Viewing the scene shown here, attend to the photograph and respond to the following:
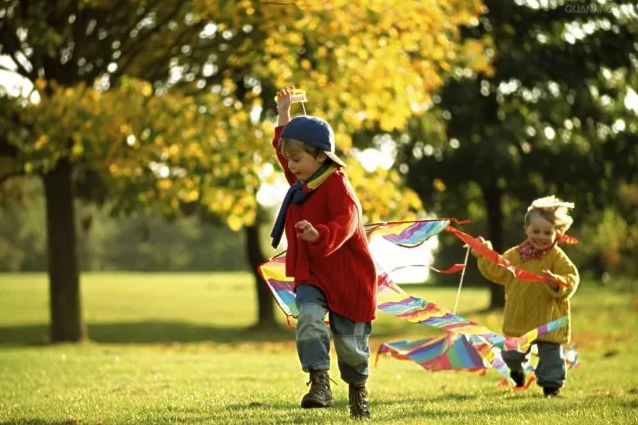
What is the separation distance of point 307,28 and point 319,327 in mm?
8824

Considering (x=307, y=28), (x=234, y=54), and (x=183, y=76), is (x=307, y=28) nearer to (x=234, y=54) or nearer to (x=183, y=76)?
(x=234, y=54)

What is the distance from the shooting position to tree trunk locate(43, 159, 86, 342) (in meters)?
18.3

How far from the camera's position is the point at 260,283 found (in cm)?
2467

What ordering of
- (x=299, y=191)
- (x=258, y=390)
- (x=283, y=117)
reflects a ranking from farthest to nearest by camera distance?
(x=258, y=390) → (x=283, y=117) → (x=299, y=191)

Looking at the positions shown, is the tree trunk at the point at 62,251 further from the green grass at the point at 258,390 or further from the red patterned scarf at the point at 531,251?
the red patterned scarf at the point at 531,251

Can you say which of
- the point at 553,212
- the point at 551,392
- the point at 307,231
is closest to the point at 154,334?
the point at 551,392

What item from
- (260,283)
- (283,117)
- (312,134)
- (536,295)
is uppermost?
(283,117)

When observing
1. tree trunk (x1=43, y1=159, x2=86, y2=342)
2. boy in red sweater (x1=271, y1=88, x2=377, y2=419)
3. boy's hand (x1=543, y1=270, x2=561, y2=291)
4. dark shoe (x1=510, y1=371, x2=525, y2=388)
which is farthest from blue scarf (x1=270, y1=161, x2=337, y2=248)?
tree trunk (x1=43, y1=159, x2=86, y2=342)

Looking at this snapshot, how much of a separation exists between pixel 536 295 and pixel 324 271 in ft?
10.3

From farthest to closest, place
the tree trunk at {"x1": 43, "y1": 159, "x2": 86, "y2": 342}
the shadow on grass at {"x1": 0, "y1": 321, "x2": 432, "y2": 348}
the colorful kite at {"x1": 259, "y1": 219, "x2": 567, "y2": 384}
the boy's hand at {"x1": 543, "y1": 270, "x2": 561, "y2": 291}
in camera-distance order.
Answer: the shadow on grass at {"x1": 0, "y1": 321, "x2": 432, "y2": 348}
the tree trunk at {"x1": 43, "y1": 159, "x2": 86, "y2": 342}
the boy's hand at {"x1": 543, "y1": 270, "x2": 561, "y2": 291}
the colorful kite at {"x1": 259, "y1": 219, "x2": 567, "y2": 384}

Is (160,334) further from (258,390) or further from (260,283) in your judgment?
(258,390)

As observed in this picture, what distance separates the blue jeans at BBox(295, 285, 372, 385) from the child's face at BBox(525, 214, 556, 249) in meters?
2.79

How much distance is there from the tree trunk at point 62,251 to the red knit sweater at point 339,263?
491 inches

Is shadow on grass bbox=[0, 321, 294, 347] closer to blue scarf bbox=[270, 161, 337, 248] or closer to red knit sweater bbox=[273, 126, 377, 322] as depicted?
blue scarf bbox=[270, 161, 337, 248]
